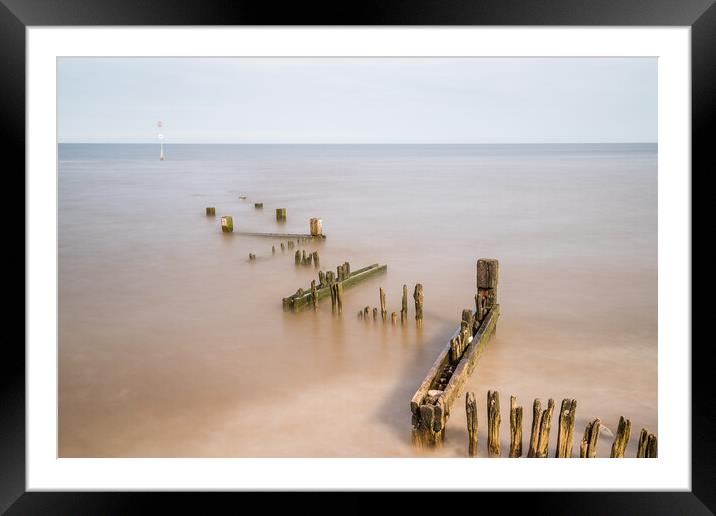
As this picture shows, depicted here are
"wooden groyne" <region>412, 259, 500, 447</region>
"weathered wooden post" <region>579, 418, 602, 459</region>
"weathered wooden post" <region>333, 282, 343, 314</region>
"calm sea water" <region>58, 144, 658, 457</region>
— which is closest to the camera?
"weathered wooden post" <region>579, 418, 602, 459</region>

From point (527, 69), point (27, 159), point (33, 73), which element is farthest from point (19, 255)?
point (527, 69)

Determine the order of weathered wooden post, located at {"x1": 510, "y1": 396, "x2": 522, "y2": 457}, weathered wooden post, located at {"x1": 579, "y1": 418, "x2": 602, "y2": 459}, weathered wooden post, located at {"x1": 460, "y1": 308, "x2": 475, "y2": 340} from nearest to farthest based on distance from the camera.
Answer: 1. weathered wooden post, located at {"x1": 579, "y1": 418, "x2": 602, "y2": 459}
2. weathered wooden post, located at {"x1": 510, "y1": 396, "x2": 522, "y2": 457}
3. weathered wooden post, located at {"x1": 460, "y1": 308, "x2": 475, "y2": 340}

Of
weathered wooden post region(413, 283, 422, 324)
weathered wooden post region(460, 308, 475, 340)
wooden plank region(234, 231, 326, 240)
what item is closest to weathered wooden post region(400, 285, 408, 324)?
weathered wooden post region(413, 283, 422, 324)

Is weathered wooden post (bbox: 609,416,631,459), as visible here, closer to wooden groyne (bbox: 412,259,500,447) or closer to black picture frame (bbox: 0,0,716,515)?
black picture frame (bbox: 0,0,716,515)

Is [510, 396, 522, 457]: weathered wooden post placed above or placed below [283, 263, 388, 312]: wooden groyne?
below

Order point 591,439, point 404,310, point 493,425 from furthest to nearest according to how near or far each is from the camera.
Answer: point 404,310 → point 493,425 → point 591,439

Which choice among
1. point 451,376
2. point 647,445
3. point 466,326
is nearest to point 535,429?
point 647,445

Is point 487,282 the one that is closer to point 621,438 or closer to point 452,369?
point 452,369

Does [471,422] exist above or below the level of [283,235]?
below
